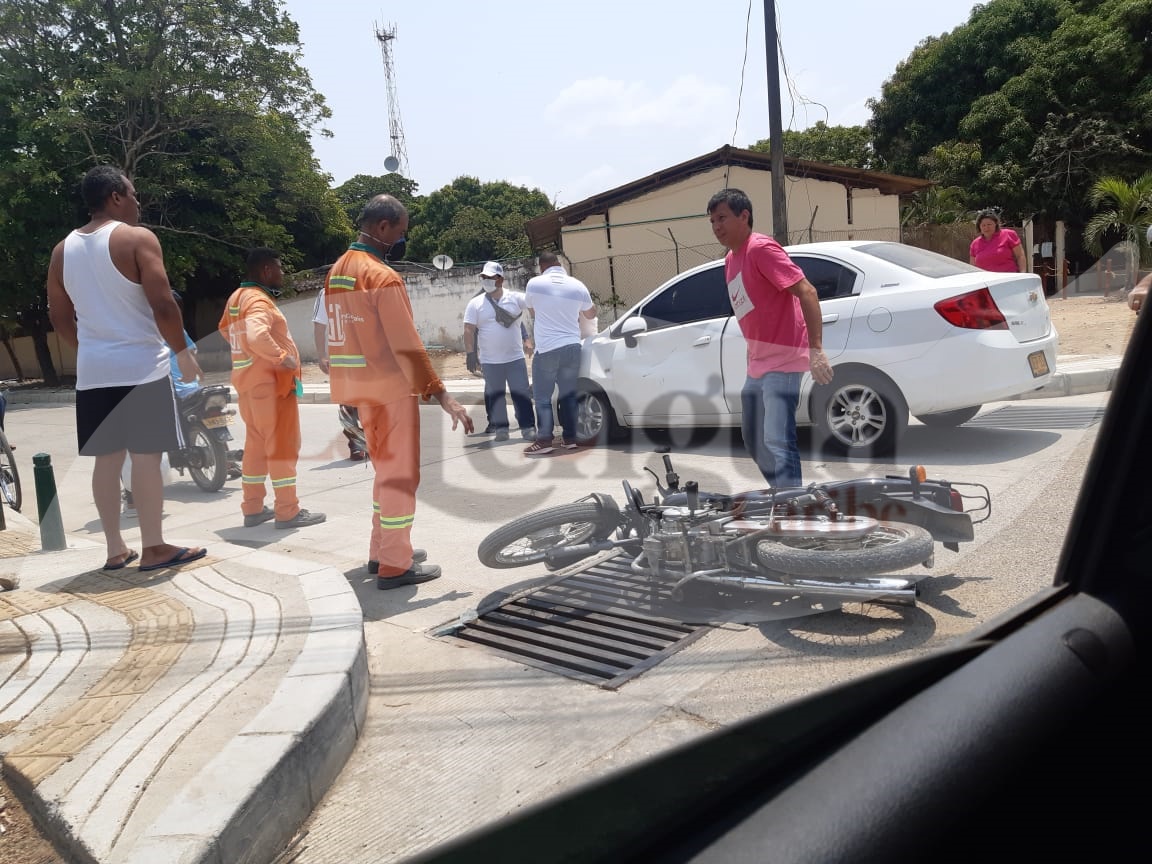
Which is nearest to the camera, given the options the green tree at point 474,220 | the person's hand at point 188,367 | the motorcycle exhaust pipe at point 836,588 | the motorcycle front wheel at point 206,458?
the motorcycle exhaust pipe at point 836,588

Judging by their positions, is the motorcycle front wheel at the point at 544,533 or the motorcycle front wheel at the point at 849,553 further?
the motorcycle front wheel at the point at 544,533

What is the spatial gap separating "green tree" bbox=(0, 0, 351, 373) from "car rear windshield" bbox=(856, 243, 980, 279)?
21326mm

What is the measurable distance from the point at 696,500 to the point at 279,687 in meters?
1.81

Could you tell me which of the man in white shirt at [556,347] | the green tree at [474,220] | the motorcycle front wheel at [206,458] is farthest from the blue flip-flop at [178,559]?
the green tree at [474,220]

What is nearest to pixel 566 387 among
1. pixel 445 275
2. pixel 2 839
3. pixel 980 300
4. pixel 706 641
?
pixel 980 300

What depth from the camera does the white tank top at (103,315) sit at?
449 cm

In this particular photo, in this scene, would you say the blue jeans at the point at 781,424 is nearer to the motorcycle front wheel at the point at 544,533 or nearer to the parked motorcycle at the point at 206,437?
the motorcycle front wheel at the point at 544,533

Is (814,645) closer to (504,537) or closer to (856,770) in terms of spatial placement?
(504,537)

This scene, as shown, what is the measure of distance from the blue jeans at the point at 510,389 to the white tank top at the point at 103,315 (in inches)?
193

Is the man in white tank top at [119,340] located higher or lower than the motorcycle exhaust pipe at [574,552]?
higher

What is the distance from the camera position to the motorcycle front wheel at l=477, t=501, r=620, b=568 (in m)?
4.24

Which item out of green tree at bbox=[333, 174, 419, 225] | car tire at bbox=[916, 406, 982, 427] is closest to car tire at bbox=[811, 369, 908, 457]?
car tire at bbox=[916, 406, 982, 427]

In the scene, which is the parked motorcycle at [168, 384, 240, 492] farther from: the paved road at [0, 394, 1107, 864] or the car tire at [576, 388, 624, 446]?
the car tire at [576, 388, 624, 446]

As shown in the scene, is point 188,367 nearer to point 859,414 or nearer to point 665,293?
point 665,293
